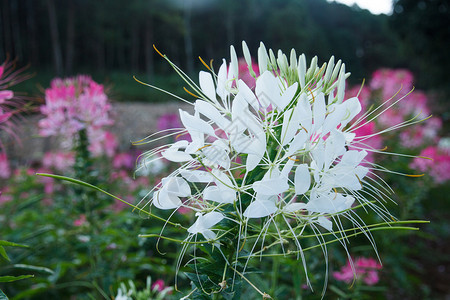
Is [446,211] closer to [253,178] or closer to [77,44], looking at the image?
[253,178]

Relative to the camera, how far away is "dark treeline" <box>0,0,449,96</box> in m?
16.5

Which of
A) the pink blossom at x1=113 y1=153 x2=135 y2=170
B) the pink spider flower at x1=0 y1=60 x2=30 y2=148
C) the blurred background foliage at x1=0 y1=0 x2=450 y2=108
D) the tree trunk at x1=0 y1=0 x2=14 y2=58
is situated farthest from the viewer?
the tree trunk at x1=0 y1=0 x2=14 y2=58

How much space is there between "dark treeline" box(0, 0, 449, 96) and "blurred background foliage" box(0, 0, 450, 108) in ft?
0.20

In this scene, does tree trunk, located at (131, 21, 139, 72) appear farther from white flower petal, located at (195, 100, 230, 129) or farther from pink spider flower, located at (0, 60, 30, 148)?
white flower petal, located at (195, 100, 230, 129)

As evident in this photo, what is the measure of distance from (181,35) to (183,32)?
4621mm

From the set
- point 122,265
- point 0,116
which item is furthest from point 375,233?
point 0,116

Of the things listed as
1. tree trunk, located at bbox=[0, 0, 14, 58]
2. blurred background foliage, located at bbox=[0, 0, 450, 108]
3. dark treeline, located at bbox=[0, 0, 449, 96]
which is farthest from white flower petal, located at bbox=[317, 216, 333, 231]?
tree trunk, located at bbox=[0, 0, 14, 58]

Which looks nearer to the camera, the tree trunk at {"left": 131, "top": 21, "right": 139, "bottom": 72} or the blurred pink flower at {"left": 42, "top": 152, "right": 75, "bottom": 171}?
the blurred pink flower at {"left": 42, "top": 152, "right": 75, "bottom": 171}

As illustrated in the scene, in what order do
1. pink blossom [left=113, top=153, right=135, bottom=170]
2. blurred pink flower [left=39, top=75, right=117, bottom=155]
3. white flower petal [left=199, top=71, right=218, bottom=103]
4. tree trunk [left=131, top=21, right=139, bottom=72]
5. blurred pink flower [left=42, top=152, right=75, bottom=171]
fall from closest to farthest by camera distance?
1. white flower petal [left=199, top=71, right=218, bottom=103]
2. blurred pink flower [left=39, top=75, right=117, bottom=155]
3. blurred pink flower [left=42, top=152, right=75, bottom=171]
4. pink blossom [left=113, top=153, right=135, bottom=170]
5. tree trunk [left=131, top=21, right=139, bottom=72]

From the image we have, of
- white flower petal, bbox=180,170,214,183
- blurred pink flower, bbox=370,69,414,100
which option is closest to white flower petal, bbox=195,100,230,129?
white flower petal, bbox=180,170,214,183

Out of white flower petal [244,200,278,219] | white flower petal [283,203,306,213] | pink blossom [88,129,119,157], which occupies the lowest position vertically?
pink blossom [88,129,119,157]

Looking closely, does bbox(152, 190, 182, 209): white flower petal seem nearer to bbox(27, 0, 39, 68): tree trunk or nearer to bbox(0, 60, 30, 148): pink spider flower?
bbox(0, 60, 30, 148): pink spider flower

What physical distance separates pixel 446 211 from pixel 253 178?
614 cm

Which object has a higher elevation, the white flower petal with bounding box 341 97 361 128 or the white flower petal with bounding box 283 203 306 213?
the white flower petal with bounding box 341 97 361 128
